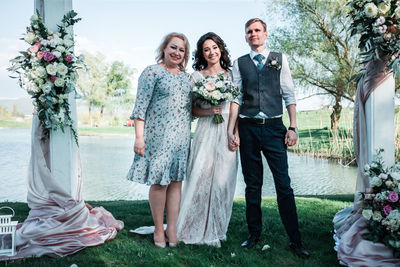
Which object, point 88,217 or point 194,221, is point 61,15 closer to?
point 88,217

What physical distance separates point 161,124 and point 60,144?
1.13 metres

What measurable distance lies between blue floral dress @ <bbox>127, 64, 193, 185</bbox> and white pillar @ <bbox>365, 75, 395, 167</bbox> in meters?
1.82

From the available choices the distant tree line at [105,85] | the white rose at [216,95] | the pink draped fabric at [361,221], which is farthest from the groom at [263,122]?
the distant tree line at [105,85]

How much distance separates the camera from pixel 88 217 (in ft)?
12.2

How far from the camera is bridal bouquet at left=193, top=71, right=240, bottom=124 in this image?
344 centimetres

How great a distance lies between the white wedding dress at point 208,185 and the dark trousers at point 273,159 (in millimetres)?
208

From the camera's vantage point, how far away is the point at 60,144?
12.2ft

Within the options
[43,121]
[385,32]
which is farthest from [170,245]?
[385,32]

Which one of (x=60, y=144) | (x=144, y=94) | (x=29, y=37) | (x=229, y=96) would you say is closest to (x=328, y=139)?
(x=229, y=96)

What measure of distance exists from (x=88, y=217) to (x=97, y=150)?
16.7 meters

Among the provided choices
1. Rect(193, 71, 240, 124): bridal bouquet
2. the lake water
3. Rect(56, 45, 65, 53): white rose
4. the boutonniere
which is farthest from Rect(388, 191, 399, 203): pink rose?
the lake water

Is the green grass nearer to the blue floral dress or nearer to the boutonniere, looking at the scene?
the blue floral dress

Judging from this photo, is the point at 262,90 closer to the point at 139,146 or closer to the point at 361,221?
the point at 139,146

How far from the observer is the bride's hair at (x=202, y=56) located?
11.9 ft
